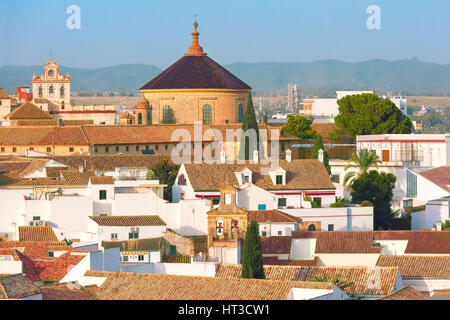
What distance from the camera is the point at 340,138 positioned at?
4769 centimetres

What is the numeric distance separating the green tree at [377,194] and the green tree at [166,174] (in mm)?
5353

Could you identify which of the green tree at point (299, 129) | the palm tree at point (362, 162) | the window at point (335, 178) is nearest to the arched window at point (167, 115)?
the green tree at point (299, 129)

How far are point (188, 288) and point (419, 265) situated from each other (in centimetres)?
864

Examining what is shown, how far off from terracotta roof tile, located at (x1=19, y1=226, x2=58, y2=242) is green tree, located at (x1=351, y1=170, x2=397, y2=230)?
9816mm

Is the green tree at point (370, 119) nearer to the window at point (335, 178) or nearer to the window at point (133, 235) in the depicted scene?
the window at point (335, 178)

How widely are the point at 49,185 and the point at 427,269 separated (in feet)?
38.6

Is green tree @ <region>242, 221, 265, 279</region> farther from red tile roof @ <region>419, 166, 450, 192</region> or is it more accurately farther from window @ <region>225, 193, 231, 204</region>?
red tile roof @ <region>419, 166, 450, 192</region>

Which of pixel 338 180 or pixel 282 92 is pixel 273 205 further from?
pixel 282 92

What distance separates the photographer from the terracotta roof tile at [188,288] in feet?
51.8

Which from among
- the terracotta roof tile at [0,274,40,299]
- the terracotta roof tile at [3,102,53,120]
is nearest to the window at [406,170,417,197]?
the terracotta roof tile at [3,102,53,120]

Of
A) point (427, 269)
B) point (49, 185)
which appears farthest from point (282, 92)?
point (427, 269)

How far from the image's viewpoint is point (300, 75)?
95.8 meters

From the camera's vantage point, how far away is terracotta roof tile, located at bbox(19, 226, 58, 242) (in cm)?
2713

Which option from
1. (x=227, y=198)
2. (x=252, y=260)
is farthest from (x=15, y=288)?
(x=227, y=198)
